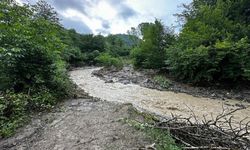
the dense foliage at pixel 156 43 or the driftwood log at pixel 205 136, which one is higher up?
the dense foliage at pixel 156 43

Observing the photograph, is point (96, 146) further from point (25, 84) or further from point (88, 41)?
point (88, 41)

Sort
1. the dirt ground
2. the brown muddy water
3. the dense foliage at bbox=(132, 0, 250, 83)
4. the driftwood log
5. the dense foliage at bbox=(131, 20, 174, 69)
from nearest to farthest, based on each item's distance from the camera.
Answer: the driftwood log, the dirt ground, the brown muddy water, the dense foliage at bbox=(132, 0, 250, 83), the dense foliage at bbox=(131, 20, 174, 69)

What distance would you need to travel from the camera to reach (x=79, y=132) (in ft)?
18.4

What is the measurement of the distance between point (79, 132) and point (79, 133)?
0.06 metres

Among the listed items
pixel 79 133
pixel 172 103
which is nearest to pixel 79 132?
pixel 79 133

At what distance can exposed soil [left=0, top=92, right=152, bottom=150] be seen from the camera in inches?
194

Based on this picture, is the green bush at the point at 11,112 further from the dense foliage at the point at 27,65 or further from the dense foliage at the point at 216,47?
the dense foliage at the point at 216,47

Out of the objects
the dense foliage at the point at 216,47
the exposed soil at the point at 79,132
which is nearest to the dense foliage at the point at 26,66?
the exposed soil at the point at 79,132

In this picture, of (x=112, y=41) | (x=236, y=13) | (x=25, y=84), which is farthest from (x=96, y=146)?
(x=112, y=41)

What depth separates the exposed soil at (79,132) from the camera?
16.1ft

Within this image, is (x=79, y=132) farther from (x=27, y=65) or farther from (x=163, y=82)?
(x=163, y=82)

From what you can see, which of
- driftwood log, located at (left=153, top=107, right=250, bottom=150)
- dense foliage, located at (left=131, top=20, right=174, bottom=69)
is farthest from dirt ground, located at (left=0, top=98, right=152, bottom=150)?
dense foliage, located at (left=131, top=20, right=174, bottom=69)

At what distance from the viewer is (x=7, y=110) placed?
6617 millimetres

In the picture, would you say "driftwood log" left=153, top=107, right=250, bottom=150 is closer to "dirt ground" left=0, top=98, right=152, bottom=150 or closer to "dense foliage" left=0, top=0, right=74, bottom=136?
"dirt ground" left=0, top=98, right=152, bottom=150
